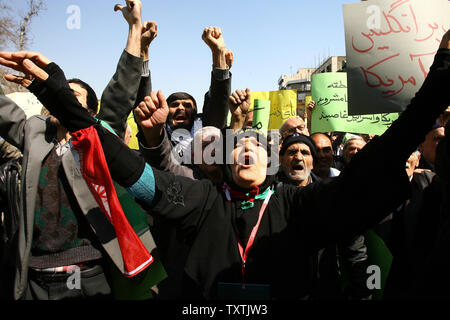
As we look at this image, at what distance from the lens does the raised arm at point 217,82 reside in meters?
2.68

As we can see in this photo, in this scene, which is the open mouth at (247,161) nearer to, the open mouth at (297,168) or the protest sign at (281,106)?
the open mouth at (297,168)

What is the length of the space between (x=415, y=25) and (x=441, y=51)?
3.43 feet

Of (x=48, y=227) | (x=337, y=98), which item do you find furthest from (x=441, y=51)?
(x=337, y=98)

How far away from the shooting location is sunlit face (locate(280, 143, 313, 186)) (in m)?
2.71

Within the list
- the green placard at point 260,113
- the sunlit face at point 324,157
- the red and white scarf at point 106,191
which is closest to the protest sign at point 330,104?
the sunlit face at point 324,157

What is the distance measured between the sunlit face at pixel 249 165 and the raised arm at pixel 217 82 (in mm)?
1022

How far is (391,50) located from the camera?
82.1 inches

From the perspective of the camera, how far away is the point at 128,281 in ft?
6.14

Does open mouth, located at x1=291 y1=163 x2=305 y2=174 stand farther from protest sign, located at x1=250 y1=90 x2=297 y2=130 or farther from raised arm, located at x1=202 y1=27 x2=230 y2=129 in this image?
protest sign, located at x1=250 y1=90 x2=297 y2=130

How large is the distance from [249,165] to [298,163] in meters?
1.24

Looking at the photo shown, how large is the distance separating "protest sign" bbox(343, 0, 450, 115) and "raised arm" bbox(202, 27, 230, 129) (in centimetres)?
96

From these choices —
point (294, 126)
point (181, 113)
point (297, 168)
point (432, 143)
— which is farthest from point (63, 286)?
point (294, 126)

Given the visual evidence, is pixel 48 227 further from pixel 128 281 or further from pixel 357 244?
pixel 357 244

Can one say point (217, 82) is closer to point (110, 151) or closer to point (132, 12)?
point (132, 12)
